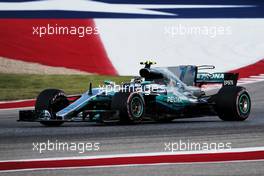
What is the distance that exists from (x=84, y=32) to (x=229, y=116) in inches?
512

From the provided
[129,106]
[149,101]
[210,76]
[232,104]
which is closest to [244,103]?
[232,104]

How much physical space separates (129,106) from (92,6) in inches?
593

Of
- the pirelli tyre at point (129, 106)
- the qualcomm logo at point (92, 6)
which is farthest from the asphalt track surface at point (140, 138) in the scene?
the qualcomm logo at point (92, 6)

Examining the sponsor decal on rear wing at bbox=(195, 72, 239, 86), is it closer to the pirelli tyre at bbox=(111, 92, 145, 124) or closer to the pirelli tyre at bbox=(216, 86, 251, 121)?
the pirelli tyre at bbox=(216, 86, 251, 121)

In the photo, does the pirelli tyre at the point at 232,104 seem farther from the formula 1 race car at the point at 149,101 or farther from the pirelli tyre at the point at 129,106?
the pirelli tyre at the point at 129,106

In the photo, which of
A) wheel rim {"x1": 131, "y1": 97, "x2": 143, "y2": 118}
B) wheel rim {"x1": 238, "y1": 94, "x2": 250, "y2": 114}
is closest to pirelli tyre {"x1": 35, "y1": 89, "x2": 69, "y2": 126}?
wheel rim {"x1": 131, "y1": 97, "x2": 143, "y2": 118}

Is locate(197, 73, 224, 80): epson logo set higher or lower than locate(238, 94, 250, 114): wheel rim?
higher

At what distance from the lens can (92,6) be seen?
2681 cm

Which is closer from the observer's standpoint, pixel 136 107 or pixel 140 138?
pixel 140 138

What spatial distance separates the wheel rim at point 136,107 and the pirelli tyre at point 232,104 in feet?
5.04

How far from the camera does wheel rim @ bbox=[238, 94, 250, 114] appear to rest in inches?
521

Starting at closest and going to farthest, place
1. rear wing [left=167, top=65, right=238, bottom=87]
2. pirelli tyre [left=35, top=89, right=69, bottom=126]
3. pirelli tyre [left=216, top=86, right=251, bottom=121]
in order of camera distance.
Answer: pirelli tyre [left=35, top=89, right=69, bottom=126] < pirelli tyre [left=216, top=86, right=251, bottom=121] < rear wing [left=167, top=65, right=238, bottom=87]

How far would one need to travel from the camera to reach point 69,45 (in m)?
25.0

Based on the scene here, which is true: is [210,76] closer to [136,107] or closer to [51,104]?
[136,107]
